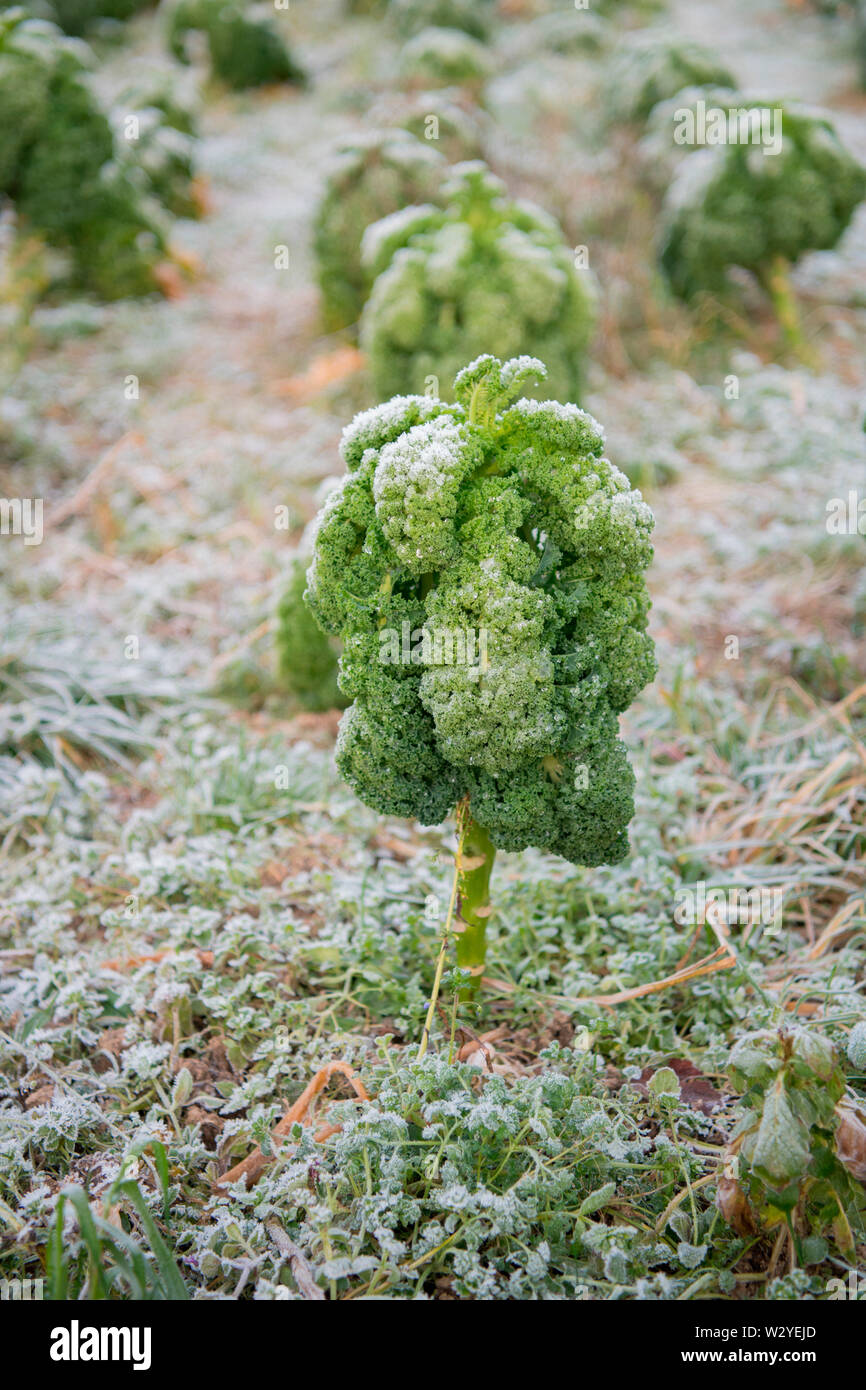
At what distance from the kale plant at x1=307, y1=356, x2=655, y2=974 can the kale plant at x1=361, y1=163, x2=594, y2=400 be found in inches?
98.3

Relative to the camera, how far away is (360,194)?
225 inches

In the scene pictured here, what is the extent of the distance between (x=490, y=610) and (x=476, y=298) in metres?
2.96

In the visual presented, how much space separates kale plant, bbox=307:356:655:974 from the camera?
191cm

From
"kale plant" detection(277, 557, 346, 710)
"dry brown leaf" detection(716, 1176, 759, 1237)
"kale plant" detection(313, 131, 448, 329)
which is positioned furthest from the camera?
"kale plant" detection(313, 131, 448, 329)

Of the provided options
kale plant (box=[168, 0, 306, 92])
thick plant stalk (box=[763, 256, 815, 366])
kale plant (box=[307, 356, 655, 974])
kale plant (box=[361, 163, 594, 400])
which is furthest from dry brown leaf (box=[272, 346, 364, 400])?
kale plant (box=[168, 0, 306, 92])

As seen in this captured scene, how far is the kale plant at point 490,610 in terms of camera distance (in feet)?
6.26

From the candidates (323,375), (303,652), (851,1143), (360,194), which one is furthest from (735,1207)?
(360,194)

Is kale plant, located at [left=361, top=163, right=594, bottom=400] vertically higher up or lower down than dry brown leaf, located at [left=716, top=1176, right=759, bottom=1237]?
higher up

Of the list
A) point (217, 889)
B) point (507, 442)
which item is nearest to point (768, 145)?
point (507, 442)

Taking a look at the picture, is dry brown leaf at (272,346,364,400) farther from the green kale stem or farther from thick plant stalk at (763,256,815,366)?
the green kale stem

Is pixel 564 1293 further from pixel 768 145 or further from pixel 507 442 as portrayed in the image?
pixel 768 145

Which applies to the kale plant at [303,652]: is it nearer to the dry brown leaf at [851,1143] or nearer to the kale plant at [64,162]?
the dry brown leaf at [851,1143]

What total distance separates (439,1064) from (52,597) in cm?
309

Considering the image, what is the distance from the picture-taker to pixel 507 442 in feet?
6.64
